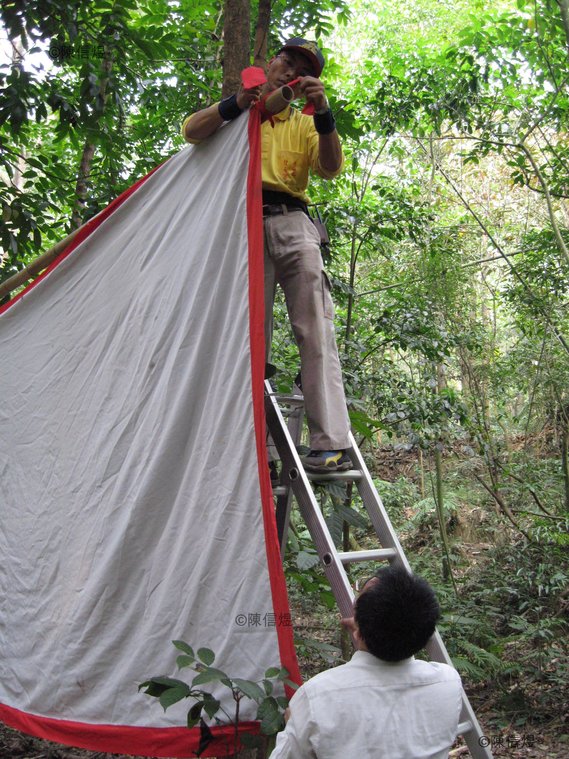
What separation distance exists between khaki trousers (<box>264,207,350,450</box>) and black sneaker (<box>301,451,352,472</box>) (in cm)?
2

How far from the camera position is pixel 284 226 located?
7.80 feet

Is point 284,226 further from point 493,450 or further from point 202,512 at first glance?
point 493,450

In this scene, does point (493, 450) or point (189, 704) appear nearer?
point (189, 704)

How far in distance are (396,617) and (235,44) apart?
8.05 ft

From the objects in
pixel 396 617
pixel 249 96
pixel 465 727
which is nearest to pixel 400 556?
pixel 465 727

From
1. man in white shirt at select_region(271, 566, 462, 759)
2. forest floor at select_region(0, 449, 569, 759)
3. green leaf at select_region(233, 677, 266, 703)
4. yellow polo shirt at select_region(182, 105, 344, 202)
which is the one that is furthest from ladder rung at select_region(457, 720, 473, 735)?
forest floor at select_region(0, 449, 569, 759)

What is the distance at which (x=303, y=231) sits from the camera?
2.37m

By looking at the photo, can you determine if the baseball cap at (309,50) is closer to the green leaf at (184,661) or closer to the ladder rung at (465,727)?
the green leaf at (184,661)

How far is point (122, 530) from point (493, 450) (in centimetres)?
487

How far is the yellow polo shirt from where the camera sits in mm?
2393

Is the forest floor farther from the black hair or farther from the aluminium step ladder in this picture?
the black hair

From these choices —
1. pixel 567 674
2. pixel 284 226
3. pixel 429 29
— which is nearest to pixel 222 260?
pixel 284 226

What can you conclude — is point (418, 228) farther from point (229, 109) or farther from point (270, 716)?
point (270, 716)

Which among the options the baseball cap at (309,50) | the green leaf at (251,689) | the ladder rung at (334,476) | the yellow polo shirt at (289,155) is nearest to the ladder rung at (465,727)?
the green leaf at (251,689)
